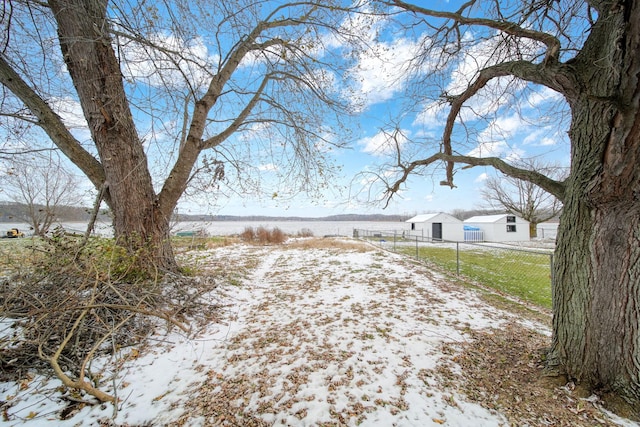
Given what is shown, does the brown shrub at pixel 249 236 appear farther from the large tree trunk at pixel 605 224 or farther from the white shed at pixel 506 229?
the white shed at pixel 506 229

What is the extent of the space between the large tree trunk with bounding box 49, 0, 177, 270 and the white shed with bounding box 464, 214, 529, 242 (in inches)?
1040

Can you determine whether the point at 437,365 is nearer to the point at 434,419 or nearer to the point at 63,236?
the point at 434,419

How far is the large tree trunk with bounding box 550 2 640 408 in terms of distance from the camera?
1762 mm

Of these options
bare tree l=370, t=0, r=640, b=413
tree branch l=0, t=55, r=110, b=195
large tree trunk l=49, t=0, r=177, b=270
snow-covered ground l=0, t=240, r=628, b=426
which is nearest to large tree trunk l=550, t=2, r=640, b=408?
bare tree l=370, t=0, r=640, b=413

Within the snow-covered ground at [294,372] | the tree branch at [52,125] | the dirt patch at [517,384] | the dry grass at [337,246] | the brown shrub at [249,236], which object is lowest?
the snow-covered ground at [294,372]

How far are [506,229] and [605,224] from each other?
25809 millimetres

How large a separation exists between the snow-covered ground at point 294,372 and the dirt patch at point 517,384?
0.14 metres

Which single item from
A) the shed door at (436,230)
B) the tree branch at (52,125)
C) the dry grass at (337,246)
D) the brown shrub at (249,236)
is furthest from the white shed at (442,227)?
the tree branch at (52,125)

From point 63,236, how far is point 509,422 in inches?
232

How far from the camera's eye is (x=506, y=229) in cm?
2278

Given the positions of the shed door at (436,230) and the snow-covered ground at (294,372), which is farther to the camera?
the shed door at (436,230)

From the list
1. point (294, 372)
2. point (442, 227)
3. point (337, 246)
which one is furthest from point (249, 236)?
point (442, 227)

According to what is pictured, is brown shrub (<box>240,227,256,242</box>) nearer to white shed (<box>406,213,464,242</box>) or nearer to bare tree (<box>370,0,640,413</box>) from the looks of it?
white shed (<box>406,213,464,242</box>)

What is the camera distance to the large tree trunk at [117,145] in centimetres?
398
